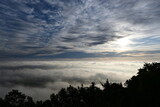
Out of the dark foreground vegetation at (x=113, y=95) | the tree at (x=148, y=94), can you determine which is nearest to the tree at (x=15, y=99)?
the dark foreground vegetation at (x=113, y=95)

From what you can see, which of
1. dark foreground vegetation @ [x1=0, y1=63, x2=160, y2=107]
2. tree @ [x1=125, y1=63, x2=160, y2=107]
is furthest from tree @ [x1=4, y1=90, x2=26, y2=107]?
tree @ [x1=125, y1=63, x2=160, y2=107]

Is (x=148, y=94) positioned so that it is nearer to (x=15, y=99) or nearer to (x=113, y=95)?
(x=113, y=95)

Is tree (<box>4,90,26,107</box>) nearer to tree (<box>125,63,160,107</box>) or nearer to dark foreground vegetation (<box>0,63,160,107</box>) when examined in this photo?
dark foreground vegetation (<box>0,63,160,107</box>)

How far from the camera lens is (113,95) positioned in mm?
32719

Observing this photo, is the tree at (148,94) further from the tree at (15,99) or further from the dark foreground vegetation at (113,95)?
the tree at (15,99)

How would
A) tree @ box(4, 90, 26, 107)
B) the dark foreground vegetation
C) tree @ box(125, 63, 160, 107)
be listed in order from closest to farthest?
tree @ box(125, 63, 160, 107), the dark foreground vegetation, tree @ box(4, 90, 26, 107)

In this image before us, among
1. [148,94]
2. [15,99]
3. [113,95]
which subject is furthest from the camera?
[15,99]

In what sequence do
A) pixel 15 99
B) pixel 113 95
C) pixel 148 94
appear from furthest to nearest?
pixel 15 99, pixel 113 95, pixel 148 94

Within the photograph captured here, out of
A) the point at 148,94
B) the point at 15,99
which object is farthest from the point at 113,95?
the point at 15,99

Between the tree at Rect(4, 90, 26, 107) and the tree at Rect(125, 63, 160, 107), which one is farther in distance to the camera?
the tree at Rect(4, 90, 26, 107)

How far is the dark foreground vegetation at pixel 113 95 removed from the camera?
2299 centimetres

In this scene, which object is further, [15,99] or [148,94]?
[15,99]

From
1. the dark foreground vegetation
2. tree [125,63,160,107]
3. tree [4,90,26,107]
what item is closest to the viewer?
tree [125,63,160,107]

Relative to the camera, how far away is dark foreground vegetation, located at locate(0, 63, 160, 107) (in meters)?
23.0
